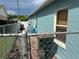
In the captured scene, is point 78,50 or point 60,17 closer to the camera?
point 78,50

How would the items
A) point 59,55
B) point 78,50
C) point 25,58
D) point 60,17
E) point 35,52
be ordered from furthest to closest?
point 60,17 < point 59,55 < point 35,52 < point 78,50 < point 25,58

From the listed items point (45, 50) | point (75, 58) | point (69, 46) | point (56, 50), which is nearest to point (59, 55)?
point (56, 50)

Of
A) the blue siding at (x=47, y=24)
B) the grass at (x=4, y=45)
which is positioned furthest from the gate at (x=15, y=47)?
the blue siding at (x=47, y=24)

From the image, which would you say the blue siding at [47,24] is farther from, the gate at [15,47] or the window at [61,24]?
the gate at [15,47]

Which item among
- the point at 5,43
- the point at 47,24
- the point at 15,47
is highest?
the point at 47,24

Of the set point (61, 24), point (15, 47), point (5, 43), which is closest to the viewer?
point (5, 43)

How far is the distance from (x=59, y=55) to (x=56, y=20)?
166 centimetres

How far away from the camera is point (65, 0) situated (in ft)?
22.4

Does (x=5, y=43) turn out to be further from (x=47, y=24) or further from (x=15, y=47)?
(x=47, y=24)

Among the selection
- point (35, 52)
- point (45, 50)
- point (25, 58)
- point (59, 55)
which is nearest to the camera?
point (25, 58)

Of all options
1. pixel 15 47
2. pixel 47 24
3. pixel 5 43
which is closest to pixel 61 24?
pixel 15 47

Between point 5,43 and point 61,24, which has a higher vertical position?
point 61,24

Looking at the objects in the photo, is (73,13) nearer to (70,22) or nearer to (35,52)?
(70,22)

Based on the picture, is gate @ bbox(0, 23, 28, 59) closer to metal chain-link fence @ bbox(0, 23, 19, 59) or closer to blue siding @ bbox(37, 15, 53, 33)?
metal chain-link fence @ bbox(0, 23, 19, 59)
